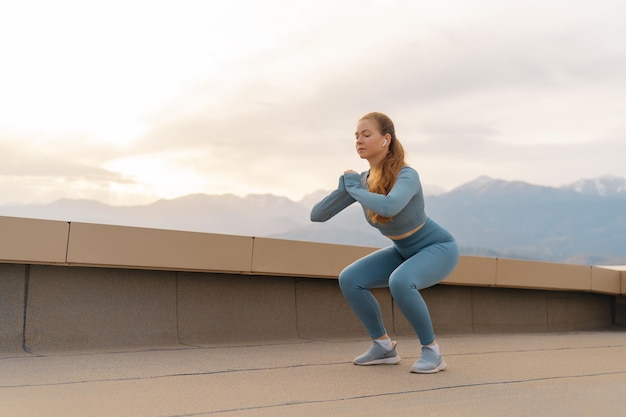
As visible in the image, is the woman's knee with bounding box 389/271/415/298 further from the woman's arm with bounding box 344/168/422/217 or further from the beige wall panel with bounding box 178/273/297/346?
the beige wall panel with bounding box 178/273/297/346

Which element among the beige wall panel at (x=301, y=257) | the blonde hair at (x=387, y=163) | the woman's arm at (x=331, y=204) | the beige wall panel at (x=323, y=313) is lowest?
the beige wall panel at (x=323, y=313)

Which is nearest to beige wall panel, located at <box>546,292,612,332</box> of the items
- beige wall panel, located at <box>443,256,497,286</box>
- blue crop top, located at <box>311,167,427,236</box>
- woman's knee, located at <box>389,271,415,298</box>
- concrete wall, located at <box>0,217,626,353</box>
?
beige wall panel, located at <box>443,256,497,286</box>

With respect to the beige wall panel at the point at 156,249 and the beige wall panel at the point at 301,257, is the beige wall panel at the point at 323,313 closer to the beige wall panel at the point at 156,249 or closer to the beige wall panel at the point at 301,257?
the beige wall panel at the point at 301,257

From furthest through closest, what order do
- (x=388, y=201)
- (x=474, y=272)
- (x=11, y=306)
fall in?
1. (x=474, y=272)
2. (x=11, y=306)
3. (x=388, y=201)

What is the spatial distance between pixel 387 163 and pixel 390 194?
36 centimetres

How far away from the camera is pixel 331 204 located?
468cm

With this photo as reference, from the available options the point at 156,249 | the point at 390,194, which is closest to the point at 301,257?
the point at 156,249

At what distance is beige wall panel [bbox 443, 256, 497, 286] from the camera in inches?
294

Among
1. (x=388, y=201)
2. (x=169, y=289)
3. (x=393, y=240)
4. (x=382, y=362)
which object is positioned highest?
(x=388, y=201)

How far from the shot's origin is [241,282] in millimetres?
6016

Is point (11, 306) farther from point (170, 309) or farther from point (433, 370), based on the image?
point (433, 370)

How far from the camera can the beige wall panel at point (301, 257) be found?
580cm

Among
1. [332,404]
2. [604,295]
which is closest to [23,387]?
[332,404]

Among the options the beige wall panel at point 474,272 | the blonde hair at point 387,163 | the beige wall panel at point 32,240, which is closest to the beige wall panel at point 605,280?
the beige wall panel at point 474,272
